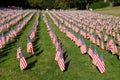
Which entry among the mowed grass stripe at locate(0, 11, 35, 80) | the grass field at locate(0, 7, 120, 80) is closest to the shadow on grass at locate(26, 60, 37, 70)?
the grass field at locate(0, 7, 120, 80)

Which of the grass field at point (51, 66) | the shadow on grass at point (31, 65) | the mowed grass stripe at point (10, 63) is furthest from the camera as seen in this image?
the shadow on grass at point (31, 65)

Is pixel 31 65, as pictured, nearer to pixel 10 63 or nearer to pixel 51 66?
pixel 51 66

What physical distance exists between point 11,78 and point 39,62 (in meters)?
4.60

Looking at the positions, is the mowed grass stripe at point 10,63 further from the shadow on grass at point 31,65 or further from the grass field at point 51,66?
the shadow on grass at point 31,65

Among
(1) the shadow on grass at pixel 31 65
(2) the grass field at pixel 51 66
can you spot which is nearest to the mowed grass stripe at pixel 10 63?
(2) the grass field at pixel 51 66

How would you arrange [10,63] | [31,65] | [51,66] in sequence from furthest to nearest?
[10,63] < [31,65] < [51,66]

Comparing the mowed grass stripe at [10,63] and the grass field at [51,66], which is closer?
the grass field at [51,66]

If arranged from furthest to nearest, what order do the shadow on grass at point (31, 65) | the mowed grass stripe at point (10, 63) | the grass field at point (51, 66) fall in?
the shadow on grass at point (31, 65), the mowed grass stripe at point (10, 63), the grass field at point (51, 66)

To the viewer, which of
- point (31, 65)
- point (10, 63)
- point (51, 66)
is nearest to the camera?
point (51, 66)

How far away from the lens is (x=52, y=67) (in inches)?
868

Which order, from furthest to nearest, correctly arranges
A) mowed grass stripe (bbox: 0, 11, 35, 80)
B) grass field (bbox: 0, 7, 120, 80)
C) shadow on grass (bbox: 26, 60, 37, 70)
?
shadow on grass (bbox: 26, 60, 37, 70), mowed grass stripe (bbox: 0, 11, 35, 80), grass field (bbox: 0, 7, 120, 80)

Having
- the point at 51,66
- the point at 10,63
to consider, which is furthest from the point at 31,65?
the point at 10,63

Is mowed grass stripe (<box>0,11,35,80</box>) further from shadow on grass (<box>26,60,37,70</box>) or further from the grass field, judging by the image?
shadow on grass (<box>26,60,37,70</box>)

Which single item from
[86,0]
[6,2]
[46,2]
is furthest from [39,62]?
[46,2]
